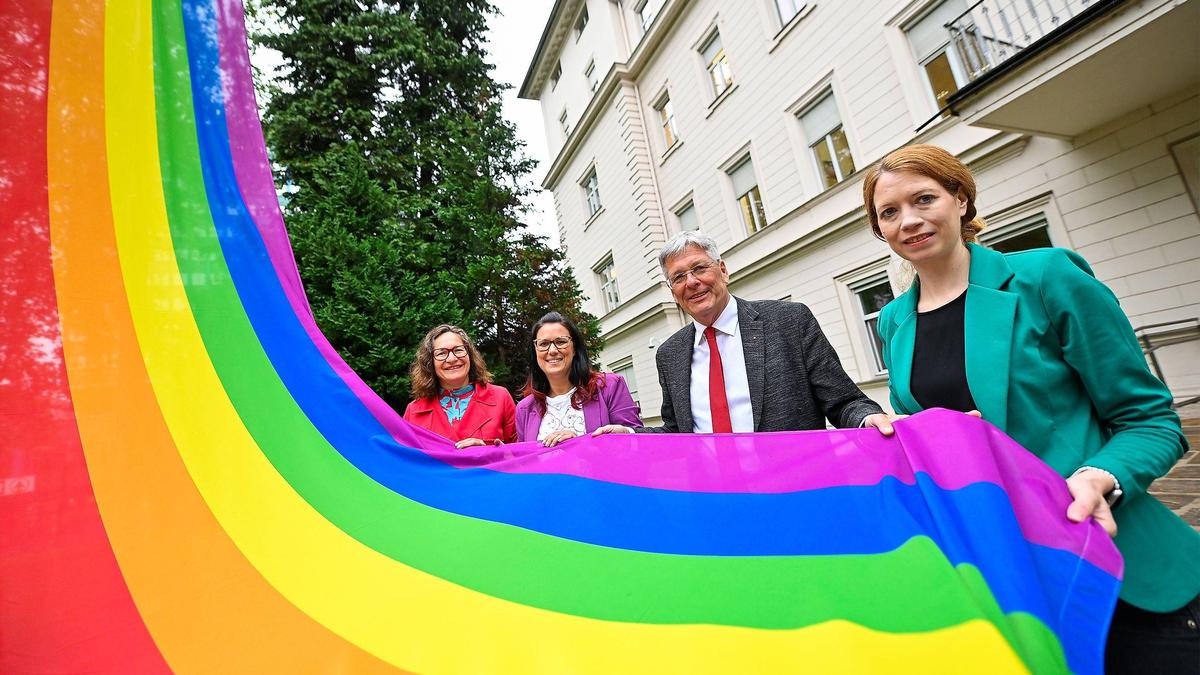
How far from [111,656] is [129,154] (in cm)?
171

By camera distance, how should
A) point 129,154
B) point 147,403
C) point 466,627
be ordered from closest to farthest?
1. point 466,627
2. point 147,403
3. point 129,154

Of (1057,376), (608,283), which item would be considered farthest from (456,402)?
(608,283)

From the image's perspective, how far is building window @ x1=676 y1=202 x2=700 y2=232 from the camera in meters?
13.7

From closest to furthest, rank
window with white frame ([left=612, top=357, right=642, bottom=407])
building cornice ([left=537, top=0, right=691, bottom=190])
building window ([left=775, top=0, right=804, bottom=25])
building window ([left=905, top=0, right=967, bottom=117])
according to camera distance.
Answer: building window ([left=905, top=0, right=967, bottom=117]) < building window ([left=775, top=0, right=804, bottom=25]) < building cornice ([left=537, top=0, right=691, bottom=190]) < window with white frame ([left=612, top=357, right=642, bottom=407])

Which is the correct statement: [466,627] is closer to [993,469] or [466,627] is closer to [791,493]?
[791,493]

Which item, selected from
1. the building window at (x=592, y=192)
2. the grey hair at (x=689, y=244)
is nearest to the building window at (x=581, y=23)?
the building window at (x=592, y=192)

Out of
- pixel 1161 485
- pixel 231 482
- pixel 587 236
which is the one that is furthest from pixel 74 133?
pixel 587 236

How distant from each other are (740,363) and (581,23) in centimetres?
2010

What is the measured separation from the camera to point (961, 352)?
1.31 metres

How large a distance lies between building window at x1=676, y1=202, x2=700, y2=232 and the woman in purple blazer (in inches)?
438

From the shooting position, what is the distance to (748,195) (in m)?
11.9

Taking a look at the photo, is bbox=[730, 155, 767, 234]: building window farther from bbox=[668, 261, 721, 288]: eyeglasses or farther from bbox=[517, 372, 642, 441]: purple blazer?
bbox=[668, 261, 721, 288]: eyeglasses

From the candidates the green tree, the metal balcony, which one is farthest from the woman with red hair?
the metal balcony

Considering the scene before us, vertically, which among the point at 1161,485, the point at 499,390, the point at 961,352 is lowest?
the point at 1161,485
